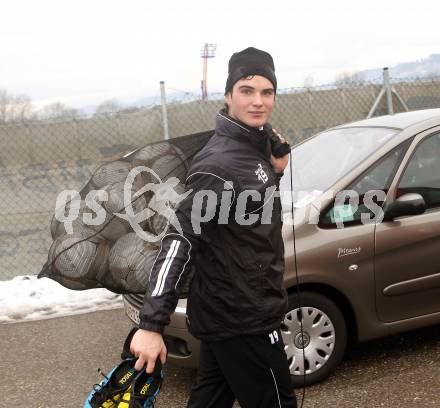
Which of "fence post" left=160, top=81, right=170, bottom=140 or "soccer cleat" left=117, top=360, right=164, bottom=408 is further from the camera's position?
"fence post" left=160, top=81, right=170, bottom=140

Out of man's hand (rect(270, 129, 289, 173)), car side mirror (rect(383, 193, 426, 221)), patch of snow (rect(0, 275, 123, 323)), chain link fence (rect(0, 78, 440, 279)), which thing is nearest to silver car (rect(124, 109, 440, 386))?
car side mirror (rect(383, 193, 426, 221))

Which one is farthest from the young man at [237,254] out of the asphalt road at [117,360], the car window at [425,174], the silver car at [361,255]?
the car window at [425,174]

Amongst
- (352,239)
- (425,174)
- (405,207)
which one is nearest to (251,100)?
(352,239)

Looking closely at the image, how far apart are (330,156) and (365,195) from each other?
617mm

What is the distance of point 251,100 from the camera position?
2.35m

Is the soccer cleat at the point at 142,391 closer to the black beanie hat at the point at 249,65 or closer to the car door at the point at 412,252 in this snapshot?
the black beanie hat at the point at 249,65

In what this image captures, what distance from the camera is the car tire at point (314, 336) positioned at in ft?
12.3

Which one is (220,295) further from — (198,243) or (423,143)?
(423,143)

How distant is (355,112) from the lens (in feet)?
25.6

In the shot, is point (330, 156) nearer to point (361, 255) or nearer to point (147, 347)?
point (361, 255)

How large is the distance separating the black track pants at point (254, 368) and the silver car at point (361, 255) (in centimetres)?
125

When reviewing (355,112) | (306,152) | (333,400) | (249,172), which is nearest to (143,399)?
(249,172)

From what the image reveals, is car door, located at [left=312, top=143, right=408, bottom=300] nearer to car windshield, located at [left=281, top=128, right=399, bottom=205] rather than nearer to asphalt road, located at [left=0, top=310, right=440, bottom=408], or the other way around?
car windshield, located at [left=281, top=128, right=399, bottom=205]

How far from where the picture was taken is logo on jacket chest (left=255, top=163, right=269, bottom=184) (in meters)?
2.26
